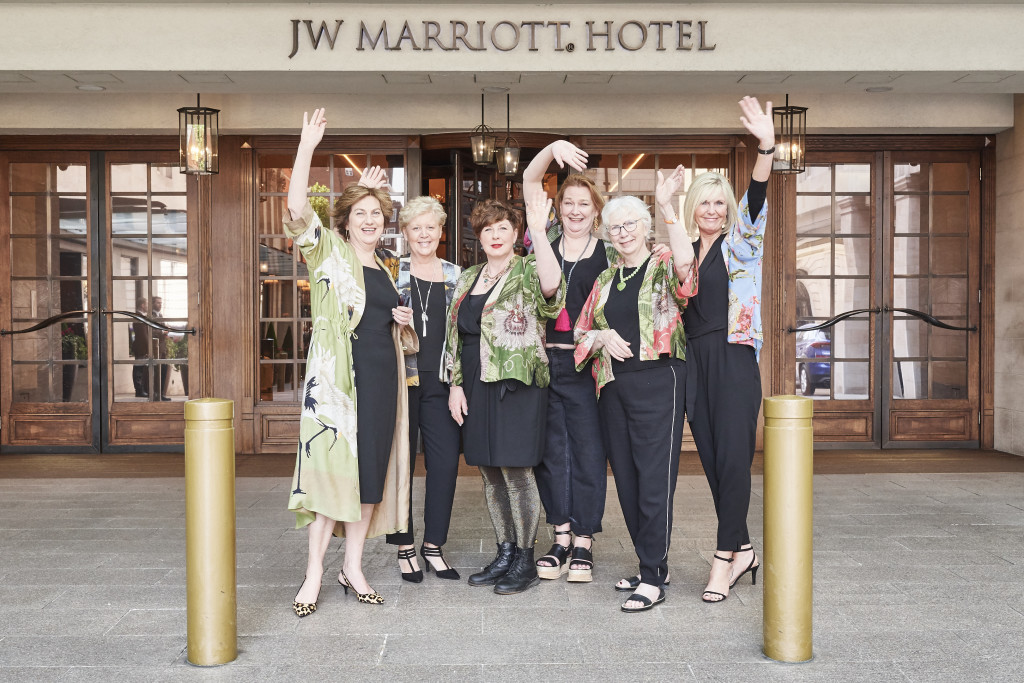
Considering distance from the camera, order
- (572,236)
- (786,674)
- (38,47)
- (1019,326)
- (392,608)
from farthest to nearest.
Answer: (1019,326), (38,47), (572,236), (392,608), (786,674)

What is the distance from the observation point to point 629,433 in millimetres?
3471

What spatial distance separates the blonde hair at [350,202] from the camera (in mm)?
3498

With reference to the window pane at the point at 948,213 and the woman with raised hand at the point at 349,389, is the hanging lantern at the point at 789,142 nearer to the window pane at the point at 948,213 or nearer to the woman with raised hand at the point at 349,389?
the window pane at the point at 948,213

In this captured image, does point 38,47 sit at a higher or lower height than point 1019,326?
higher

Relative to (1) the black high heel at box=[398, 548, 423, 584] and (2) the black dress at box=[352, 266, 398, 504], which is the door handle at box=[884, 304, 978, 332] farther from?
(2) the black dress at box=[352, 266, 398, 504]

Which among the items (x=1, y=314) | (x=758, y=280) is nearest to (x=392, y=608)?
(x=758, y=280)

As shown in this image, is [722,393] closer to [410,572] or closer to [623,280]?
[623,280]

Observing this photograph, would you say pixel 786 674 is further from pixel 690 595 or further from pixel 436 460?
pixel 436 460

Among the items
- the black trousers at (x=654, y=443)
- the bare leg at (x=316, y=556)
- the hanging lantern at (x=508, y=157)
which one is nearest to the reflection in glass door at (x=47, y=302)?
the hanging lantern at (x=508, y=157)

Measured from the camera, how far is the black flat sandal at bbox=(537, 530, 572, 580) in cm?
374

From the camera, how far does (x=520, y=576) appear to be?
3.60 meters

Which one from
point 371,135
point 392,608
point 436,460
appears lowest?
point 392,608

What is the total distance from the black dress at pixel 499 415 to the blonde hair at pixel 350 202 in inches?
19.4

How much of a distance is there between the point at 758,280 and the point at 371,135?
478 cm
